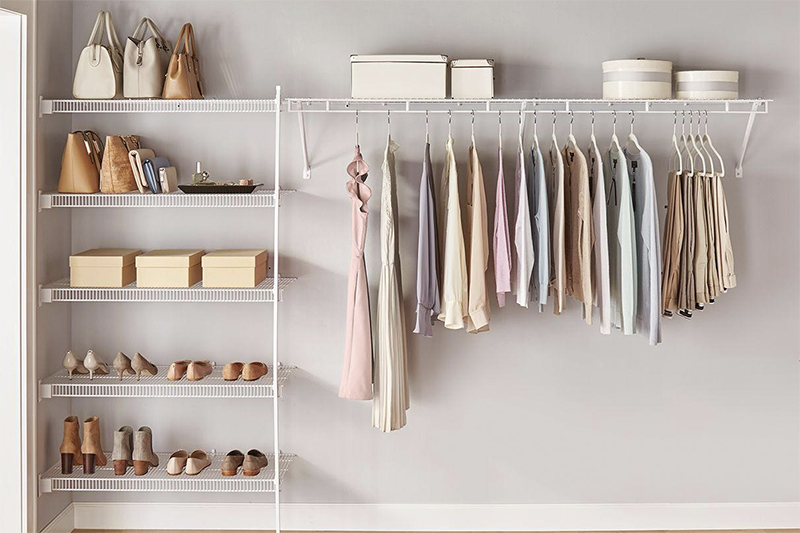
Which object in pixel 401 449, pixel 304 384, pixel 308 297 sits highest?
pixel 308 297

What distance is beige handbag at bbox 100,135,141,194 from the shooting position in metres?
2.98

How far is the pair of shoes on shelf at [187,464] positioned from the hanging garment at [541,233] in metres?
1.49

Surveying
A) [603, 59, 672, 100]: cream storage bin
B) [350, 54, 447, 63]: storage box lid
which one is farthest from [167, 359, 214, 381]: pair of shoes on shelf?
[603, 59, 672, 100]: cream storage bin

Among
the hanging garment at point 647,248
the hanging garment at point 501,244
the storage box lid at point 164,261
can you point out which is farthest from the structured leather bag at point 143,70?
the hanging garment at point 647,248

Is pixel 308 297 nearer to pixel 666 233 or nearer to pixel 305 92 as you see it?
pixel 305 92

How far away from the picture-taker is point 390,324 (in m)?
3.03

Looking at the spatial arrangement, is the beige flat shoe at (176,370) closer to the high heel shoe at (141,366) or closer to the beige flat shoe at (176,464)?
the high heel shoe at (141,366)

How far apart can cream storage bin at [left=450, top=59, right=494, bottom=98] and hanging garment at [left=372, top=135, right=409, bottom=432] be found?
343 millimetres

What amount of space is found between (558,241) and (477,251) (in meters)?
0.31

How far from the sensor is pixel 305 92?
3213 mm

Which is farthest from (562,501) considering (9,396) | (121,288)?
(9,396)

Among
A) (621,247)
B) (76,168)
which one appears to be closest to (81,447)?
(76,168)

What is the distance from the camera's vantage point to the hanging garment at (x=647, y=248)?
114 inches

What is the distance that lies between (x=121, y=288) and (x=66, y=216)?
1.58 feet
